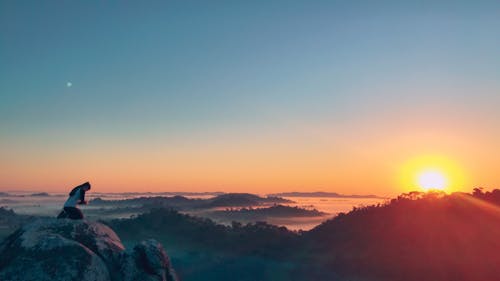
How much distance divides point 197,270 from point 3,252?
13.2m

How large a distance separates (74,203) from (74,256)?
103 inches

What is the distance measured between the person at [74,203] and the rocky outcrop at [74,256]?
2.23ft

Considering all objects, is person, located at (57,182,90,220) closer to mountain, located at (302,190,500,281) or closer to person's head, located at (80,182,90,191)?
person's head, located at (80,182,90,191)

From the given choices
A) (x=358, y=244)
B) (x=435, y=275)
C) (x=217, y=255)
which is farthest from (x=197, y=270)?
(x=435, y=275)

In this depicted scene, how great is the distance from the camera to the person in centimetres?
1249

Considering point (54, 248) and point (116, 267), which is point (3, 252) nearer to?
point (54, 248)

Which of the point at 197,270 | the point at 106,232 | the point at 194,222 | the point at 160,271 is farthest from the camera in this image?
the point at 194,222

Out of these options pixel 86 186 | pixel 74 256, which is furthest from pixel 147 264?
pixel 86 186

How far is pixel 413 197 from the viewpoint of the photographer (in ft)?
102

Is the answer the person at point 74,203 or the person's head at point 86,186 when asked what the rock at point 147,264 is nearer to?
the person at point 74,203

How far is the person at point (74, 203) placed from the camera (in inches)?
492

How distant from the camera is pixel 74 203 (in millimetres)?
12594

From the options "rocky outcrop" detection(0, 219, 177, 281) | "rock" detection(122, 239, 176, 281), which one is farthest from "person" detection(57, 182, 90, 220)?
"rock" detection(122, 239, 176, 281)

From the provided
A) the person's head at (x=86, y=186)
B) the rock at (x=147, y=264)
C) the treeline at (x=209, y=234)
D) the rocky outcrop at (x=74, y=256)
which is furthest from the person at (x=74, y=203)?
the treeline at (x=209, y=234)
